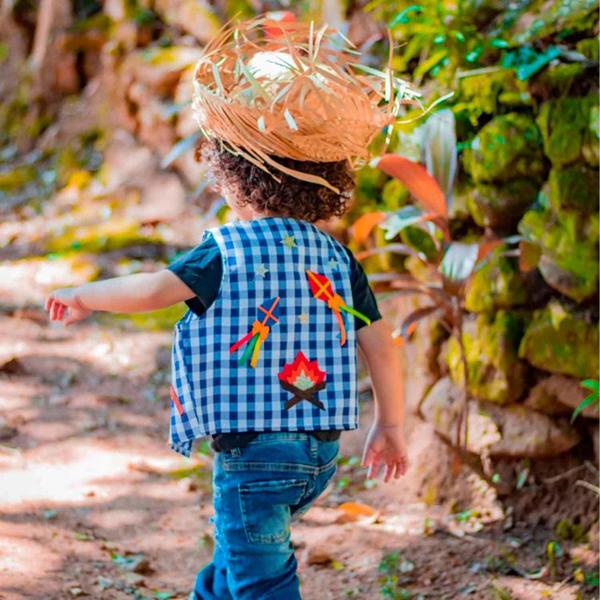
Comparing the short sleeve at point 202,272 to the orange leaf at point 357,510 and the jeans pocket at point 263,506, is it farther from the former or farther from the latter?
the orange leaf at point 357,510

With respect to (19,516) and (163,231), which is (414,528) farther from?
(163,231)

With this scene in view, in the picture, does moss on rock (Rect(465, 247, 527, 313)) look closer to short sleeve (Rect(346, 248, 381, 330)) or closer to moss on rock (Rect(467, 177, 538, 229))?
moss on rock (Rect(467, 177, 538, 229))

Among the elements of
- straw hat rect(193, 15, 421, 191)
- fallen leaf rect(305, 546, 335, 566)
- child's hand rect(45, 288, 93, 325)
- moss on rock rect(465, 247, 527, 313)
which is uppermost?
straw hat rect(193, 15, 421, 191)

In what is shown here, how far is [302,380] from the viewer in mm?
1960

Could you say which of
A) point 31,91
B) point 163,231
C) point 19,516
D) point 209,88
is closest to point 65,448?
point 19,516

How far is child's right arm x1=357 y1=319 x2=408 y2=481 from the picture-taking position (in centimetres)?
214

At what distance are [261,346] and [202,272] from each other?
0.21 meters

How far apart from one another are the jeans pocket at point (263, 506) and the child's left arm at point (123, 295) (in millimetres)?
452

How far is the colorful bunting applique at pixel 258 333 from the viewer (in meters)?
1.92

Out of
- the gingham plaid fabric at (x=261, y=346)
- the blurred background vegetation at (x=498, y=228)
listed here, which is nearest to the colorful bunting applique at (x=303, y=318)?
the gingham plaid fabric at (x=261, y=346)

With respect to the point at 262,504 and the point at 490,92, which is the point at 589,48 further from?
the point at 262,504

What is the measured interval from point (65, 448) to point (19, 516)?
2.56 ft

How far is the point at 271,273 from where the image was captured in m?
1.94

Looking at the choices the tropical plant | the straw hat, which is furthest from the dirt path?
the straw hat
